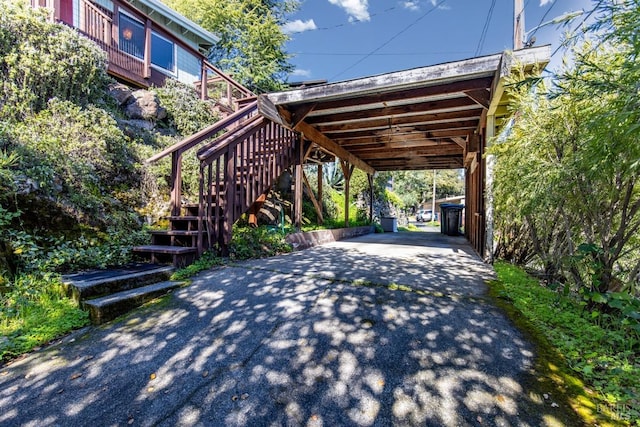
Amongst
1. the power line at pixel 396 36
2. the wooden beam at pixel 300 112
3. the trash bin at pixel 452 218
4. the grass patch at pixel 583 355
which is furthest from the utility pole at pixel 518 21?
the grass patch at pixel 583 355

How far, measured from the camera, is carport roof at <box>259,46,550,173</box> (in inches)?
151

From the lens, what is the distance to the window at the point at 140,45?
973 centimetres

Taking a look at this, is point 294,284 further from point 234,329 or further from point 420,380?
point 420,380

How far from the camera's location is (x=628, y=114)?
4.41ft

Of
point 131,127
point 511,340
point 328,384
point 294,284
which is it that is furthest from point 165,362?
point 131,127

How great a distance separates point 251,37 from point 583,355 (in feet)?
59.0

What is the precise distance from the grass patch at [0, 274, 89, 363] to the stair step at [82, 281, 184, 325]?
9 centimetres

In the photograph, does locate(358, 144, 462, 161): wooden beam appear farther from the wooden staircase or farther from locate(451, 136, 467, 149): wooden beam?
the wooden staircase

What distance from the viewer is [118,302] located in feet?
7.68

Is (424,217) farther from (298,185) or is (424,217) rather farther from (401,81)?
(401,81)

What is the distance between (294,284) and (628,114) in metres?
2.62

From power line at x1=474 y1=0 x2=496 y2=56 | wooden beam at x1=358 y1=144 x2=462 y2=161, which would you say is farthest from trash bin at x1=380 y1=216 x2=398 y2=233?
power line at x1=474 y1=0 x2=496 y2=56

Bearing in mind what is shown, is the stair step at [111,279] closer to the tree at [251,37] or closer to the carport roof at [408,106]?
the carport roof at [408,106]

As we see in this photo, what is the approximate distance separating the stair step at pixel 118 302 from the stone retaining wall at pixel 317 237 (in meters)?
2.69
